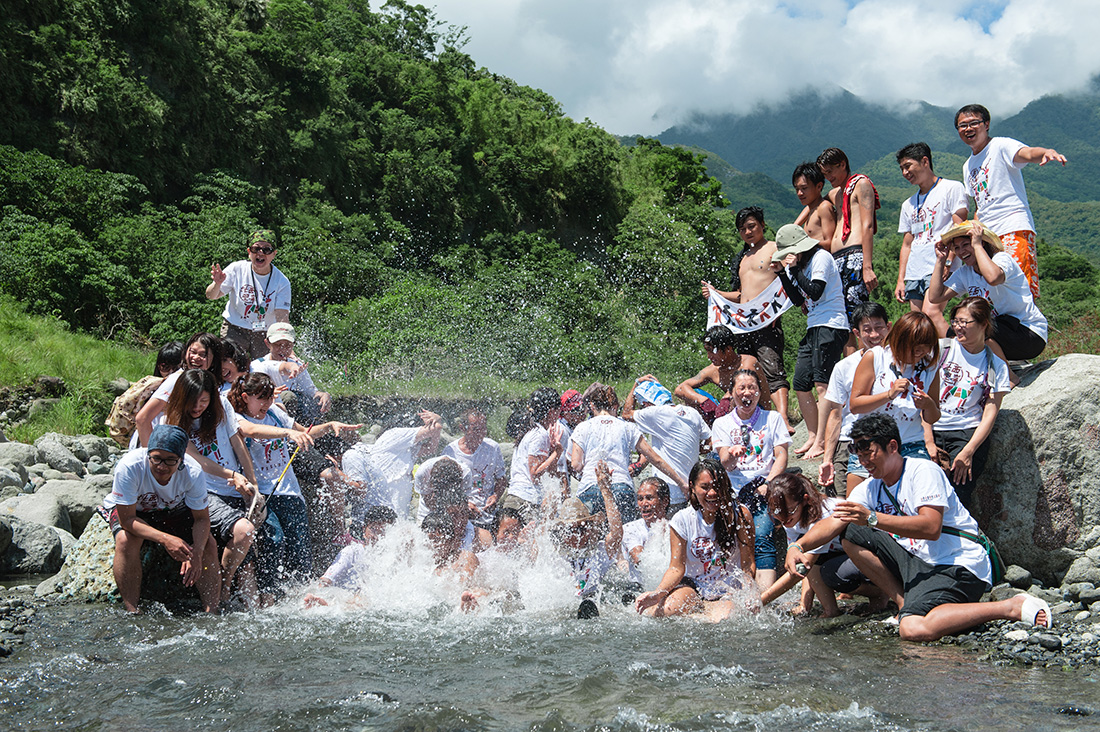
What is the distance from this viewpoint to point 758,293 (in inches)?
308

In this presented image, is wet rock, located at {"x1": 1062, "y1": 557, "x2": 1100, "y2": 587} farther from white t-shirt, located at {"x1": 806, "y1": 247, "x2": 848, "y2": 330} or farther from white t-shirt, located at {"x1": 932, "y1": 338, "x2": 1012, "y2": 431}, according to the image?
white t-shirt, located at {"x1": 806, "y1": 247, "x2": 848, "y2": 330}

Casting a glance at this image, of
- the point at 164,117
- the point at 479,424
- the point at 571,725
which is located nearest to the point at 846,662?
the point at 571,725

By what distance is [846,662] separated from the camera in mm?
5109

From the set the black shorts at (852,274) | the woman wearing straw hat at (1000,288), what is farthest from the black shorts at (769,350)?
the woman wearing straw hat at (1000,288)

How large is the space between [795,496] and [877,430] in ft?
2.60

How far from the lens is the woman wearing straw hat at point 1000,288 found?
20.9 ft

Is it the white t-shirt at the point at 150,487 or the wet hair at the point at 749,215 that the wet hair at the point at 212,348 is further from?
the wet hair at the point at 749,215

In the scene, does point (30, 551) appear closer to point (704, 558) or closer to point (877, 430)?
point (704, 558)

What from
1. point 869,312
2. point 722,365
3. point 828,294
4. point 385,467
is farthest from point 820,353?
point 385,467

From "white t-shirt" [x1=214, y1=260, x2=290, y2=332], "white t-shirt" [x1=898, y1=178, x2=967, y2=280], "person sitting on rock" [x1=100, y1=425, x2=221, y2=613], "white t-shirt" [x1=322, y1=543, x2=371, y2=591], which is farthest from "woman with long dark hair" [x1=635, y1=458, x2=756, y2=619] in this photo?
"white t-shirt" [x1=214, y1=260, x2=290, y2=332]

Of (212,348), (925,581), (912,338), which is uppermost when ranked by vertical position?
(912,338)

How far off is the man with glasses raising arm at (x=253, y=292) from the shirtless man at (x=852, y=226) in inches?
216

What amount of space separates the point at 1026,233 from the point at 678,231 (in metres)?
28.6

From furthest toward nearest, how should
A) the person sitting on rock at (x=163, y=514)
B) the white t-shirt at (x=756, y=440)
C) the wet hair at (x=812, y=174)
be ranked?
1. the wet hair at (x=812, y=174)
2. the white t-shirt at (x=756, y=440)
3. the person sitting on rock at (x=163, y=514)
